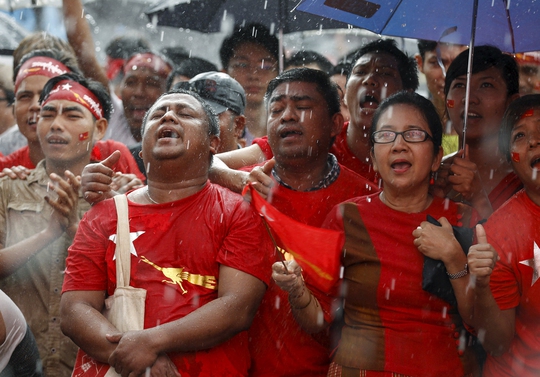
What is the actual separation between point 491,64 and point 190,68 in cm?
297

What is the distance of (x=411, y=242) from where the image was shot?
3.75 m

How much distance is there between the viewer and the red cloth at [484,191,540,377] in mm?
3646

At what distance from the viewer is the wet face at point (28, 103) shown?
5.68 m

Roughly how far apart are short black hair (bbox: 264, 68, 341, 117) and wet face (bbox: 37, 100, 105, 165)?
136 centimetres

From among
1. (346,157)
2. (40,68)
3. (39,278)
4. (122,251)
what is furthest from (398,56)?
(39,278)

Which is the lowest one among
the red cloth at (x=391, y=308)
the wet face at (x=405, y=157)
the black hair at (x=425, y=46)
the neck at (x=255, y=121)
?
the red cloth at (x=391, y=308)

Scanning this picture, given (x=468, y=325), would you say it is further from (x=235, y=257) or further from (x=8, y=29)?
(x=8, y=29)

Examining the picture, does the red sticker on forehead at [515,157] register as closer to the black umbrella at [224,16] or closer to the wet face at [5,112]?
the black umbrella at [224,16]

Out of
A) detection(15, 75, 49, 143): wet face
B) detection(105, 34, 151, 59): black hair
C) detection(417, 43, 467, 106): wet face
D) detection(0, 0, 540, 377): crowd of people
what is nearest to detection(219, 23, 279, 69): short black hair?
detection(105, 34, 151, 59): black hair

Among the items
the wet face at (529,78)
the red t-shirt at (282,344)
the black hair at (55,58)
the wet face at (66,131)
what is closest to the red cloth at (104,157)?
the wet face at (66,131)

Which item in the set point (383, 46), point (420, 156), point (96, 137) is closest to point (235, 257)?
point (420, 156)

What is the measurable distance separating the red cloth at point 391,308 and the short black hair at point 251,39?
3.12m

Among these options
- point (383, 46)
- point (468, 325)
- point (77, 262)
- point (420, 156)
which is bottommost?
point (468, 325)

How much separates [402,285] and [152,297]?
125cm
